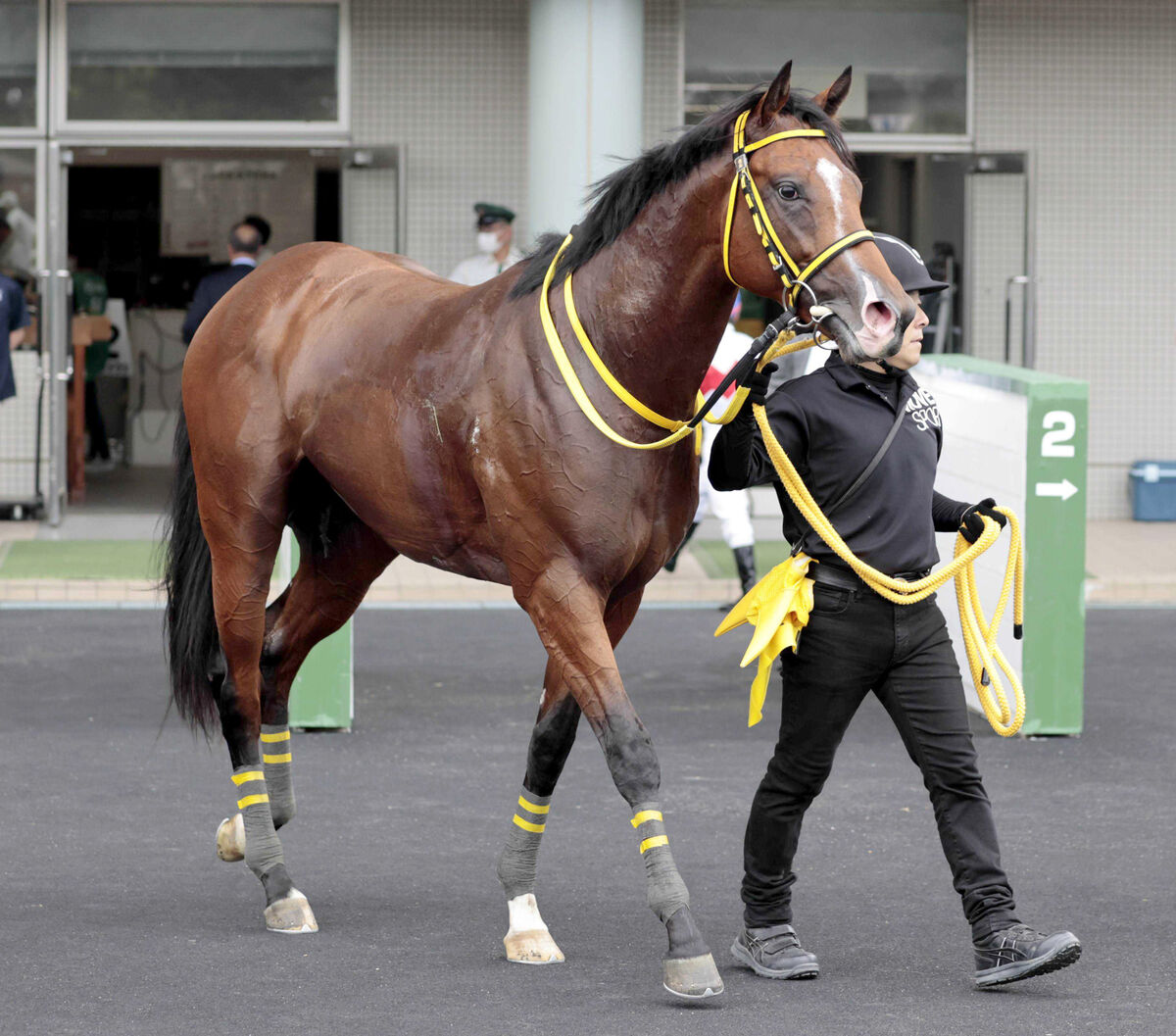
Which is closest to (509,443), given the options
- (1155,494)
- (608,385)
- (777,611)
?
(608,385)

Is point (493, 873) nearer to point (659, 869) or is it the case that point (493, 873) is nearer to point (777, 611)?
point (659, 869)

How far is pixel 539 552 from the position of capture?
4777 millimetres

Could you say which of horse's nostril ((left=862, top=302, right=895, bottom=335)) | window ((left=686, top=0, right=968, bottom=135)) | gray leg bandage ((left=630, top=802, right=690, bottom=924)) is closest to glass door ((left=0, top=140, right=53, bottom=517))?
window ((left=686, top=0, right=968, bottom=135))

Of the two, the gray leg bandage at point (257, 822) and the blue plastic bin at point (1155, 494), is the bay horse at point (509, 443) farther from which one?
the blue plastic bin at point (1155, 494)

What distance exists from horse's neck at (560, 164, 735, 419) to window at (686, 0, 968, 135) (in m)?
9.98

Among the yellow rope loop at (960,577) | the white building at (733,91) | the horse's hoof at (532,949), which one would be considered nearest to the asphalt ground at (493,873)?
the horse's hoof at (532,949)

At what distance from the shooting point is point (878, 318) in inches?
165

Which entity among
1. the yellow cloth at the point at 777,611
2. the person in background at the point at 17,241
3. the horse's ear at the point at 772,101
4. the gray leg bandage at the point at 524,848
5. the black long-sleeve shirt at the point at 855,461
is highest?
the person in background at the point at 17,241

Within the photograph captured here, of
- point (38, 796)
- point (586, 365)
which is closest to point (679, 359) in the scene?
point (586, 365)

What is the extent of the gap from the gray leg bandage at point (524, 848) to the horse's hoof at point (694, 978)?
0.62 meters

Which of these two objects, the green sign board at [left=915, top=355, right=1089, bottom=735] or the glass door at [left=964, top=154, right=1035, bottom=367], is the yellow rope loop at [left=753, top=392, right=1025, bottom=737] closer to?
the green sign board at [left=915, top=355, right=1089, bottom=735]

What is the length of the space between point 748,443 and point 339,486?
1.26m

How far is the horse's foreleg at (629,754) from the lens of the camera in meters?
4.67

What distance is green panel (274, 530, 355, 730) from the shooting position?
26.0 feet
